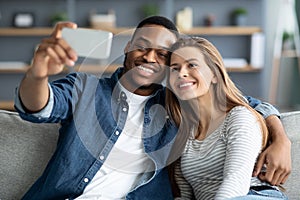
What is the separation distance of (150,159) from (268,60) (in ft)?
13.9

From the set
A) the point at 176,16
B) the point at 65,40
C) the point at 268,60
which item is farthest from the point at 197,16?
the point at 65,40

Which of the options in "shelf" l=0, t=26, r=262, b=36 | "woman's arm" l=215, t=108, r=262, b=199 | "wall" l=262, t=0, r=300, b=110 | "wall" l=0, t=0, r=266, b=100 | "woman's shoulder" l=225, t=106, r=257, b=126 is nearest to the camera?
"woman's arm" l=215, t=108, r=262, b=199

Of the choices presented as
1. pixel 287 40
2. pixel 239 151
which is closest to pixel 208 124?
pixel 239 151

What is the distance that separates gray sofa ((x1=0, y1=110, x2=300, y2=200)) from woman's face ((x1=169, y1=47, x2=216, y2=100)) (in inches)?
14.3

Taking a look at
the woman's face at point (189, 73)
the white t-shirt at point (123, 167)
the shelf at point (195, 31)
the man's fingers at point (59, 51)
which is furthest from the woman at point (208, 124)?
the shelf at point (195, 31)

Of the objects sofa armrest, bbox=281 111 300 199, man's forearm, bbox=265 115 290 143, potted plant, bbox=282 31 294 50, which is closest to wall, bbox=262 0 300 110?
potted plant, bbox=282 31 294 50

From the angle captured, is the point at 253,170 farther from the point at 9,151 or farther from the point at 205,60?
the point at 9,151

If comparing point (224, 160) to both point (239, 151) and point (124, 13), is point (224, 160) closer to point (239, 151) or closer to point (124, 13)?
point (239, 151)

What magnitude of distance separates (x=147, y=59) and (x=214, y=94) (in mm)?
254

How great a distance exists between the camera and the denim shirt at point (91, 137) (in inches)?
68.7

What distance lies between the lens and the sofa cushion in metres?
1.94

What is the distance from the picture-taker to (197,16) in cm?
570

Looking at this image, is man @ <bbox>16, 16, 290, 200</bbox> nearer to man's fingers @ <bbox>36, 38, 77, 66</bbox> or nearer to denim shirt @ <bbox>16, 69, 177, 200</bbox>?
denim shirt @ <bbox>16, 69, 177, 200</bbox>

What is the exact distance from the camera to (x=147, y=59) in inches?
70.5
